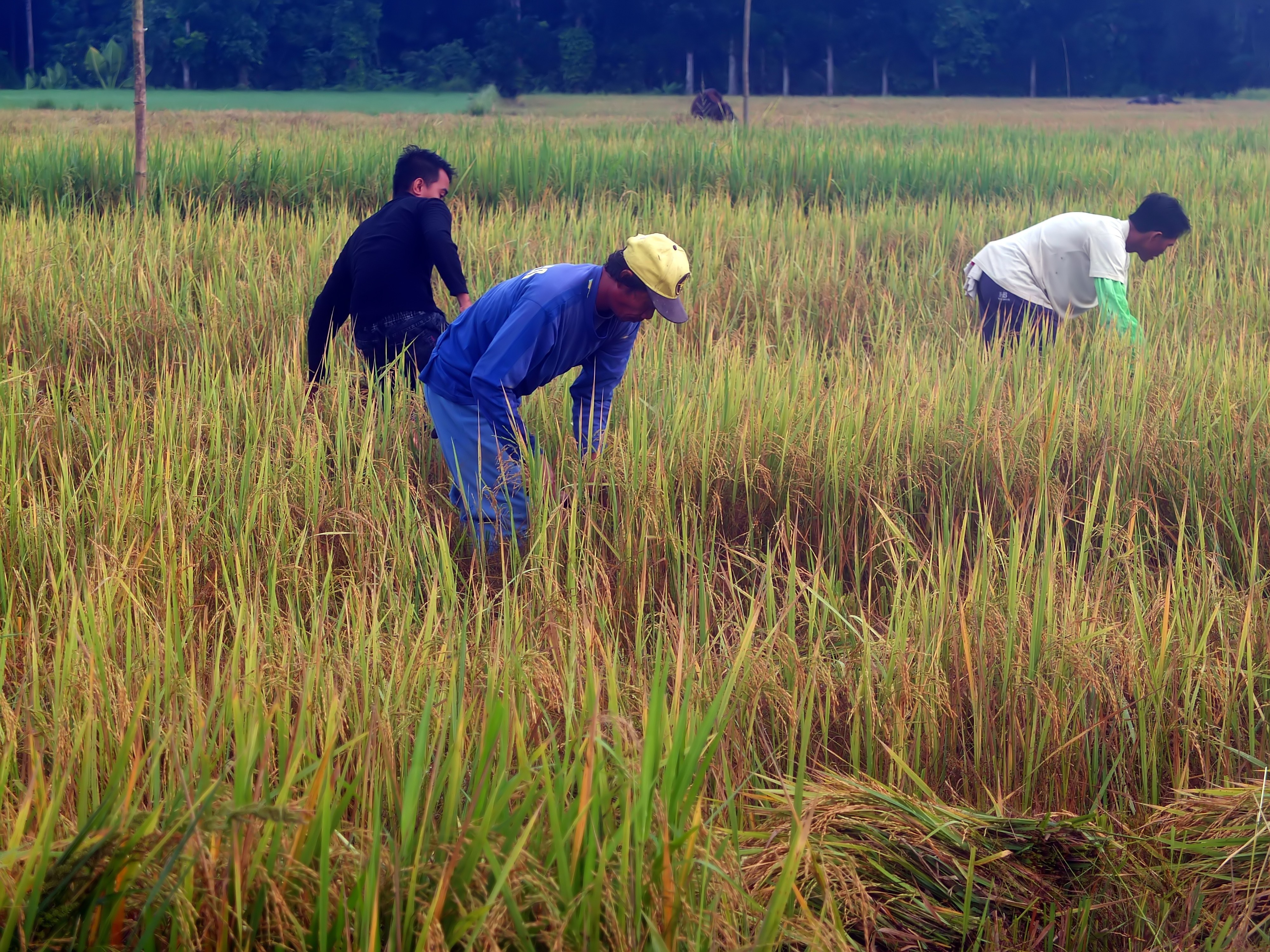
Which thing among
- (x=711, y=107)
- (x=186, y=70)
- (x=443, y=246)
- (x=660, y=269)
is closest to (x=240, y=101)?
(x=186, y=70)

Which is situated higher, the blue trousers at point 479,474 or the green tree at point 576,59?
the green tree at point 576,59

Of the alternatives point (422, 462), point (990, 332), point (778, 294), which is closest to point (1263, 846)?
point (422, 462)

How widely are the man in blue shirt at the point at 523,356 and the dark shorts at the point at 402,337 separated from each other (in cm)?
93

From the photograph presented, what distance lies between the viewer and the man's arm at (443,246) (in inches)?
152

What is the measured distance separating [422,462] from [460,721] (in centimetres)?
195

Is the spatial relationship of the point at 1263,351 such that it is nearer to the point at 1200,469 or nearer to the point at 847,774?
the point at 1200,469

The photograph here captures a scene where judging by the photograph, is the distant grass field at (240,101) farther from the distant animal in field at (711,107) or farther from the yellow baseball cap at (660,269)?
the yellow baseball cap at (660,269)

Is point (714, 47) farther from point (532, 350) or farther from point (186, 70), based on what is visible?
point (532, 350)

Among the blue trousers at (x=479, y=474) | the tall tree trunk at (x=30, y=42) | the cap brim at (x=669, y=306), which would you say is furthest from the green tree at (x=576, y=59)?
the cap brim at (x=669, y=306)

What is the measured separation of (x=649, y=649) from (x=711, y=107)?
55.6 feet

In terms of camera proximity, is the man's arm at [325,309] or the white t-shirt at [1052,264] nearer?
the man's arm at [325,309]

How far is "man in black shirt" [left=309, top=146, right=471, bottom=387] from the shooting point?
3920 mm

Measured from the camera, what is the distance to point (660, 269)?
8.59 feet

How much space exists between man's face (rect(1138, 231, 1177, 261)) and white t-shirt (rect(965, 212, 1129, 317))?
0.07 m
